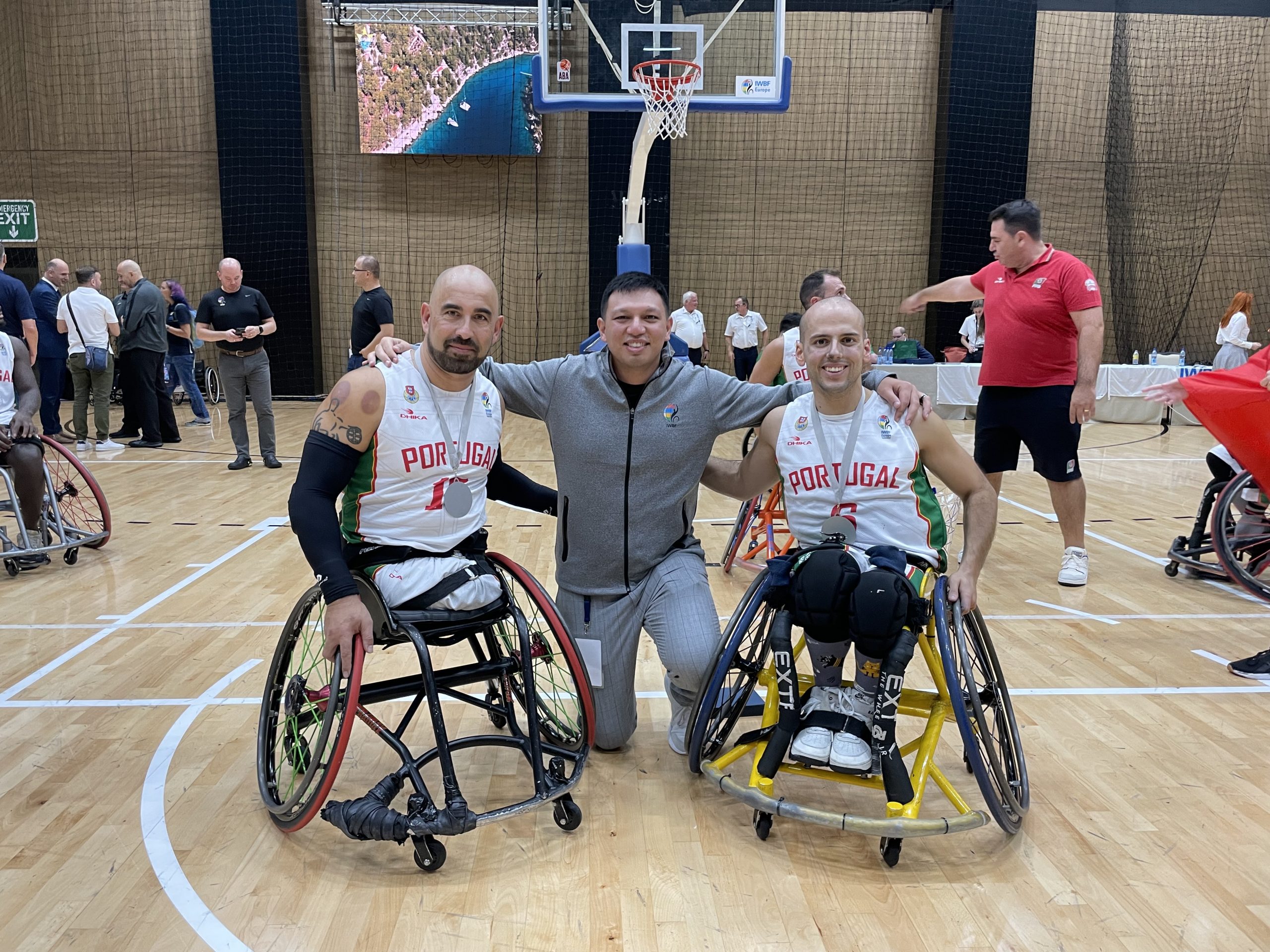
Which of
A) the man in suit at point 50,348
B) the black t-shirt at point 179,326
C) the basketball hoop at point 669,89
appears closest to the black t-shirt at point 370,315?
the man in suit at point 50,348

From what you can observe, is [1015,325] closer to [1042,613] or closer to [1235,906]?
[1042,613]

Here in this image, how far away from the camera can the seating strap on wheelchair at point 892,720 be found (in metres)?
2.16

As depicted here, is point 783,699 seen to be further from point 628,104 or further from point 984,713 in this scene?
point 628,104

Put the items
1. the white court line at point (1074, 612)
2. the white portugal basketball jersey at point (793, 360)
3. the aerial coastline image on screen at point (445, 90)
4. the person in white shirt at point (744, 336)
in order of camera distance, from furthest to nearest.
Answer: the aerial coastline image on screen at point (445, 90)
the person in white shirt at point (744, 336)
the white portugal basketball jersey at point (793, 360)
the white court line at point (1074, 612)

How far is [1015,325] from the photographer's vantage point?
4.37m

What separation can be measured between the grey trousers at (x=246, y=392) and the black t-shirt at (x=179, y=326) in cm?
288

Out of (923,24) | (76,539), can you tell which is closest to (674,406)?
(76,539)

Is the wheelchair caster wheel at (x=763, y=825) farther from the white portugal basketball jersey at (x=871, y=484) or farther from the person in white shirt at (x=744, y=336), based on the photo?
the person in white shirt at (x=744, y=336)

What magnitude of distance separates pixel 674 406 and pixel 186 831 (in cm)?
152

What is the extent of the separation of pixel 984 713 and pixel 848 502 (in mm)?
567

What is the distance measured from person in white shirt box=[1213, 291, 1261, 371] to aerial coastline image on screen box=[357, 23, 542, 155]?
7.56 m

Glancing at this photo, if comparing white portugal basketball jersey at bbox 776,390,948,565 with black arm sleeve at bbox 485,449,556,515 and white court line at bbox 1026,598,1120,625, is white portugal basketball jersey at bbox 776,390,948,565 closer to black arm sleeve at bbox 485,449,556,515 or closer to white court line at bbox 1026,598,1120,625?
black arm sleeve at bbox 485,449,556,515

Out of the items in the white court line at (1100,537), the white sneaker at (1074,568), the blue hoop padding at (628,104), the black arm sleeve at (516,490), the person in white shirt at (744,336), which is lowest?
the white court line at (1100,537)

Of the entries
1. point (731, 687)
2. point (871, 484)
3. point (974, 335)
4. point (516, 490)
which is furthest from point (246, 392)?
point (974, 335)
